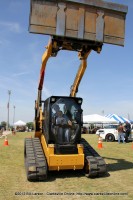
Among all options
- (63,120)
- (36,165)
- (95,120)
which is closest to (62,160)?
(36,165)

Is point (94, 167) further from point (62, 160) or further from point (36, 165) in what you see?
point (36, 165)

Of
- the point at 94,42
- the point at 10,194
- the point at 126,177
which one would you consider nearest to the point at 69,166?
the point at 126,177

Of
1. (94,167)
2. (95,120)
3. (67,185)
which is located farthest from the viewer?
(95,120)

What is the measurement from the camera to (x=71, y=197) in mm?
8102

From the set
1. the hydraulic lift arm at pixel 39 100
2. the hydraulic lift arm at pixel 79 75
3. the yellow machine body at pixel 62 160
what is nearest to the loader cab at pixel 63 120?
the yellow machine body at pixel 62 160

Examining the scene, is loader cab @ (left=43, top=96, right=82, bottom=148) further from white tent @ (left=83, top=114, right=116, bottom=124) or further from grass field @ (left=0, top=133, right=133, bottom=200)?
white tent @ (left=83, top=114, right=116, bottom=124)

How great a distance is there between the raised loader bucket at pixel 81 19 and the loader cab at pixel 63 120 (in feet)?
7.33

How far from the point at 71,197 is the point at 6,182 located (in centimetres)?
250

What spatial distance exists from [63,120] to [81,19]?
3287 mm

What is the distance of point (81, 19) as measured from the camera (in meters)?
9.78

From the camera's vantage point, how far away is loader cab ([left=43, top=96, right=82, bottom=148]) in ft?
34.8

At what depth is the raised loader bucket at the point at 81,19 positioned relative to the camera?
9438 millimetres

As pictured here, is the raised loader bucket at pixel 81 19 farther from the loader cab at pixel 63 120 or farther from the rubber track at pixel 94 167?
the rubber track at pixel 94 167

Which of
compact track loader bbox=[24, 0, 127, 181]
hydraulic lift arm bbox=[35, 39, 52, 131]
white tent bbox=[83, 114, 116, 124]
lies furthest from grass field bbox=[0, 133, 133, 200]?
white tent bbox=[83, 114, 116, 124]
